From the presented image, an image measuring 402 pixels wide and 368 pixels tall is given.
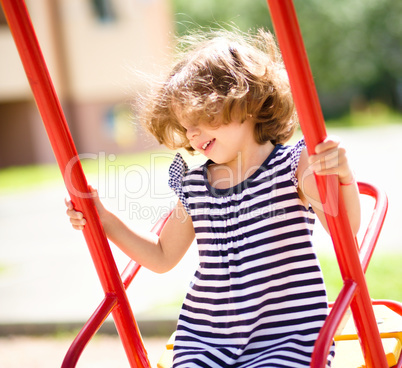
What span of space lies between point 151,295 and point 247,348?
2.55m

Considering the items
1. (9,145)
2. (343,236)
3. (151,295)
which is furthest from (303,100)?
(9,145)

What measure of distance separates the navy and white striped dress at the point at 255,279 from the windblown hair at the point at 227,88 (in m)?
0.11

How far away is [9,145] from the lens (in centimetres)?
1650

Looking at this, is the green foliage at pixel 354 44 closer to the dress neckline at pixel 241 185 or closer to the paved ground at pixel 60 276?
the paved ground at pixel 60 276

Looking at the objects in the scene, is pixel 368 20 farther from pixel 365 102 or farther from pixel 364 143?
pixel 364 143

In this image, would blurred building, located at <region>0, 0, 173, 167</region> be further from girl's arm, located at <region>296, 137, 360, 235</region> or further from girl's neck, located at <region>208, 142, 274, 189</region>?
girl's arm, located at <region>296, 137, 360, 235</region>

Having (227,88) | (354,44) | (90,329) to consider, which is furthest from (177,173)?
(354,44)

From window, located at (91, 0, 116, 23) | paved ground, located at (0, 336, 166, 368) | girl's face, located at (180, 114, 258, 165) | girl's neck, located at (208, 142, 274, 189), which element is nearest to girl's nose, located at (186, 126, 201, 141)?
girl's face, located at (180, 114, 258, 165)

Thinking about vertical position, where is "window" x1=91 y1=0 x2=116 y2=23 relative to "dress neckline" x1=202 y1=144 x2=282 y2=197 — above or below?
above

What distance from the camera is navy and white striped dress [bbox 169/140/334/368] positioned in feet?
4.86

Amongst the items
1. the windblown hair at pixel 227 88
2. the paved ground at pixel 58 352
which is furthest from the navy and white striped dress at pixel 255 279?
the paved ground at pixel 58 352

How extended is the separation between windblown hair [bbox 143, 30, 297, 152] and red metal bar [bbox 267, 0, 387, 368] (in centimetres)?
37

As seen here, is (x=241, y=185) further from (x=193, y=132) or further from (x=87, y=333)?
(x=87, y=333)

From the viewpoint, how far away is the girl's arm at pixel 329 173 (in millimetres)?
1248
